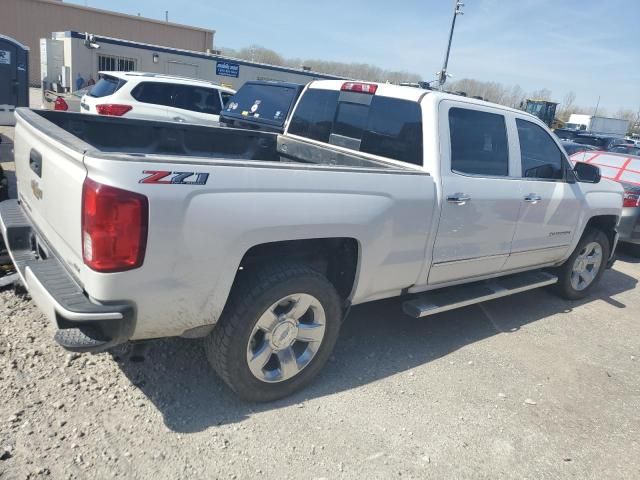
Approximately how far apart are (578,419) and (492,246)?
54.3 inches

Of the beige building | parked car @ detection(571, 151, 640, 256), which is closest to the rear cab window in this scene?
parked car @ detection(571, 151, 640, 256)

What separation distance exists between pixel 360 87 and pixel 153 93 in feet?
26.2

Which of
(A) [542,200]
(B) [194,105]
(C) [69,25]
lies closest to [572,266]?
(A) [542,200]

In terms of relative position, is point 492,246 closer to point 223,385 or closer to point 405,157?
point 405,157

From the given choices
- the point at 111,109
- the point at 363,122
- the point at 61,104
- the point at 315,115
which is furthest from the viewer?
the point at 61,104

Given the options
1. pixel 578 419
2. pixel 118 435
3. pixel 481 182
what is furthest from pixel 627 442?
pixel 118 435

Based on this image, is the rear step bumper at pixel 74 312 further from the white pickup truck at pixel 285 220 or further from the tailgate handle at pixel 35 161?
the tailgate handle at pixel 35 161

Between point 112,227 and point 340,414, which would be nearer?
point 112,227

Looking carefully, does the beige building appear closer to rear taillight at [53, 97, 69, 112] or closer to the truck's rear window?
rear taillight at [53, 97, 69, 112]

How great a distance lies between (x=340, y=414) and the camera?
10.0 feet

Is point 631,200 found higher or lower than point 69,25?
lower

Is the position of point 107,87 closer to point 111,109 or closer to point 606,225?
point 111,109

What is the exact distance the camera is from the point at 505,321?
4801 millimetres

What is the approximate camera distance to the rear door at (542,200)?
424 centimetres
